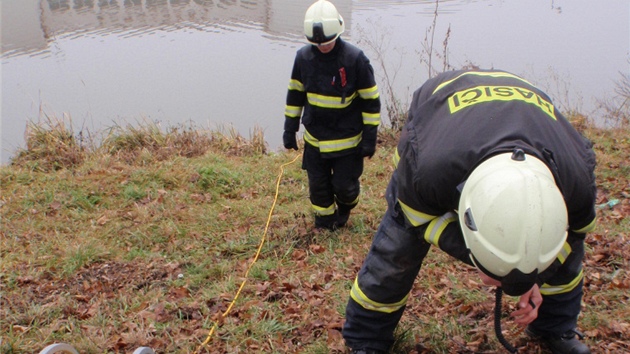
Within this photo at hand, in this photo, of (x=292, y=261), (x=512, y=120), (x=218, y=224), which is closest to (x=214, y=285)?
(x=292, y=261)

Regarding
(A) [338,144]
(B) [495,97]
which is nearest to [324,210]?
(A) [338,144]

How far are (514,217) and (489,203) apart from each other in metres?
0.09

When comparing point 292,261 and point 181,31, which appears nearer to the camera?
point 292,261

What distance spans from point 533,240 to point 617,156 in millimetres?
5307

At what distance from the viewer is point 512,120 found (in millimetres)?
2281

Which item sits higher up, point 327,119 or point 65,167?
point 327,119

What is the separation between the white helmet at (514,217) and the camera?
1.96 meters

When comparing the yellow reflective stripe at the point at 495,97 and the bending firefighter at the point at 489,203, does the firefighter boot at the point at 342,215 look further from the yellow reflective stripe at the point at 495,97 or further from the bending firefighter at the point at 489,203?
the yellow reflective stripe at the point at 495,97

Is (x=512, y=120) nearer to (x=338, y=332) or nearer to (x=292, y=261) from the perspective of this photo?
(x=338, y=332)

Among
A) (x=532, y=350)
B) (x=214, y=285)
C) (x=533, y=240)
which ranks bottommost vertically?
(x=214, y=285)

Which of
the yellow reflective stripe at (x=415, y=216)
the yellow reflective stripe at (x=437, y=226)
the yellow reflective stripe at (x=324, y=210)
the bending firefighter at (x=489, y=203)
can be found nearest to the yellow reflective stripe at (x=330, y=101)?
the yellow reflective stripe at (x=324, y=210)

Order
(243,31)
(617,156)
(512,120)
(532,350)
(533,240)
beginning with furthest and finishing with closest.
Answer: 1. (243,31)
2. (617,156)
3. (532,350)
4. (512,120)
5. (533,240)

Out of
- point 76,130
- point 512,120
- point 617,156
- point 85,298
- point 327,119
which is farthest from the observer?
point 76,130

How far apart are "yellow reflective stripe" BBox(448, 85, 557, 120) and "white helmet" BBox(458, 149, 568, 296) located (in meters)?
0.41
